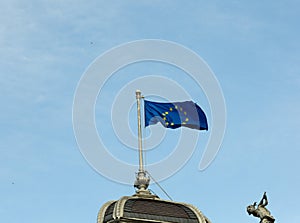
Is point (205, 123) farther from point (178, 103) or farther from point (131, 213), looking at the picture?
point (131, 213)

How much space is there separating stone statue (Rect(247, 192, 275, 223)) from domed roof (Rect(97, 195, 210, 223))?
11.4 m

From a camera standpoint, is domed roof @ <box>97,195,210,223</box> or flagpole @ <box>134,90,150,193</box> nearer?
domed roof @ <box>97,195,210,223</box>

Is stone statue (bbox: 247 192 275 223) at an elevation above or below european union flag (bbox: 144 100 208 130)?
below

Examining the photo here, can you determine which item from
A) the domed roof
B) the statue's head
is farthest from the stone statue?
the domed roof

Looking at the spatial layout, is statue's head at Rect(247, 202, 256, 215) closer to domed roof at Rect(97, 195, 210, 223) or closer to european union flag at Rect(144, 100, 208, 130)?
domed roof at Rect(97, 195, 210, 223)

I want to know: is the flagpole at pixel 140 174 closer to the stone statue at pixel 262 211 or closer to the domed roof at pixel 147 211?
the domed roof at pixel 147 211

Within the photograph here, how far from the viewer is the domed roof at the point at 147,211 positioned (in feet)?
281

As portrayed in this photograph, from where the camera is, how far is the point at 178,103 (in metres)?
91.0

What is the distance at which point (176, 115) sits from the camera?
90875 millimetres

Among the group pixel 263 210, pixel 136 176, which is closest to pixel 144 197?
pixel 136 176

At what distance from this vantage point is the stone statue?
7556 centimetres

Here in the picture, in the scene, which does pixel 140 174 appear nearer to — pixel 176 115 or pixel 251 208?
pixel 176 115

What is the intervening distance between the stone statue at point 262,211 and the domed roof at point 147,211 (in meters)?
11.4

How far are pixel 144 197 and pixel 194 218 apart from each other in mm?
4663
